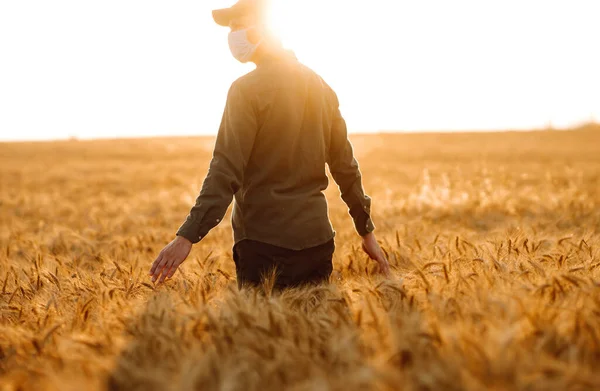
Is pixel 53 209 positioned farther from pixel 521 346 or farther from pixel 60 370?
pixel 521 346

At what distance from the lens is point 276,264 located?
9.93 ft

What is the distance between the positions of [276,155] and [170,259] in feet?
2.60

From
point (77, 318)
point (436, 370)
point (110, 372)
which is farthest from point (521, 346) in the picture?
point (77, 318)

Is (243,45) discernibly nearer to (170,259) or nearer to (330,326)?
(170,259)

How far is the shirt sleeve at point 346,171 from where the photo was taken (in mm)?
3340

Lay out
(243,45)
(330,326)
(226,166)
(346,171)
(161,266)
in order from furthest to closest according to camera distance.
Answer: (346,171) → (243,45) → (226,166) → (161,266) → (330,326)

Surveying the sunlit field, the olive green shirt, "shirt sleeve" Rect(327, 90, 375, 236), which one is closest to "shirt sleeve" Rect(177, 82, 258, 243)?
the olive green shirt

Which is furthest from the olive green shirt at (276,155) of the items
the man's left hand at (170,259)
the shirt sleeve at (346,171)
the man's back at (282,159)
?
the man's left hand at (170,259)

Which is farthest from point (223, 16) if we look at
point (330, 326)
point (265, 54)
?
point (330, 326)

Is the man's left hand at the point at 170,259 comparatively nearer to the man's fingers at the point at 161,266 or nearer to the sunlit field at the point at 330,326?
the man's fingers at the point at 161,266

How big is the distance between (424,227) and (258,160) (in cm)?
301

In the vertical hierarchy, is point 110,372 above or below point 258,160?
below

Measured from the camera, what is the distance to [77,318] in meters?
2.62

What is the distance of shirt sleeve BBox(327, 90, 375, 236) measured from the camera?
334cm
